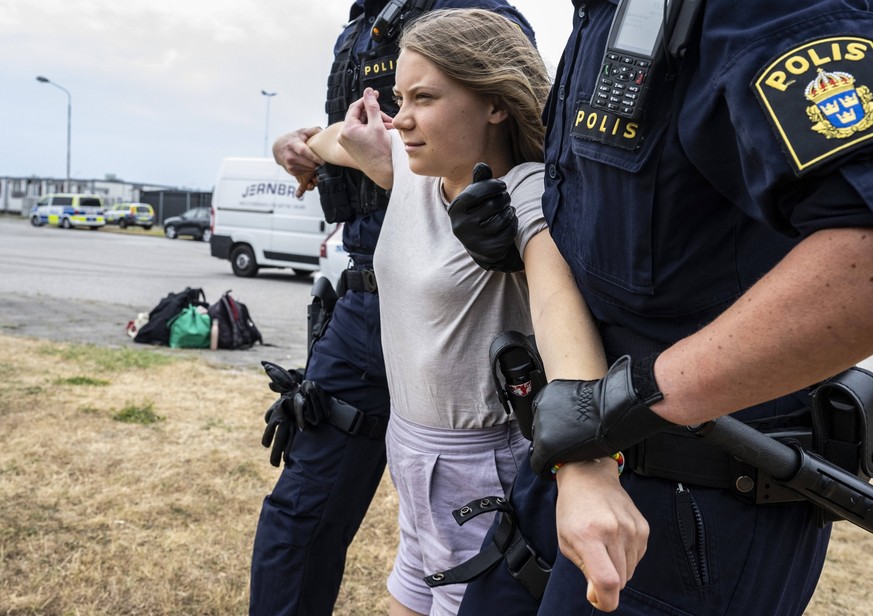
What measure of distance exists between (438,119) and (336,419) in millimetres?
985

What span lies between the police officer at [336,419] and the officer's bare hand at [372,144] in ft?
1.07

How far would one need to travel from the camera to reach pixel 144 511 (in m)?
3.49

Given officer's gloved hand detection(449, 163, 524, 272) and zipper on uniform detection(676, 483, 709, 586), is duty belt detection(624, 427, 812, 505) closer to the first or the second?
zipper on uniform detection(676, 483, 709, 586)

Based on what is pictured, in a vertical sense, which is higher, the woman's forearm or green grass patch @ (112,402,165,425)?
the woman's forearm

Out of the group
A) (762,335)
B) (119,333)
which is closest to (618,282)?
(762,335)

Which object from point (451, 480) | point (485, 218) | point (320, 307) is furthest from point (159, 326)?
point (485, 218)

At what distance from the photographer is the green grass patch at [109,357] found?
20.5 ft

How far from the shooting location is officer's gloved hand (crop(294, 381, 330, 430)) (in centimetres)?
227

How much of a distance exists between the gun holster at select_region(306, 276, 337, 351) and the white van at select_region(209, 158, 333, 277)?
11206mm

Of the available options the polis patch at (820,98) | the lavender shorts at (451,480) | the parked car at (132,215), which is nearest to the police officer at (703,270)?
the polis patch at (820,98)

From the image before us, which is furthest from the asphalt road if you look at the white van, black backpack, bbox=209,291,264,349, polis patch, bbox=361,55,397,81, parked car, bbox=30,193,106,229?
parked car, bbox=30,193,106,229

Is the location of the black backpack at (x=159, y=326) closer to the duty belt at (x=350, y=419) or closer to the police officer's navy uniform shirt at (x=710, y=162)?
the duty belt at (x=350, y=419)

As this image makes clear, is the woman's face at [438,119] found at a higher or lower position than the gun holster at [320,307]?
higher

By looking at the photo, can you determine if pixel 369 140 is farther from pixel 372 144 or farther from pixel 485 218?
pixel 485 218
